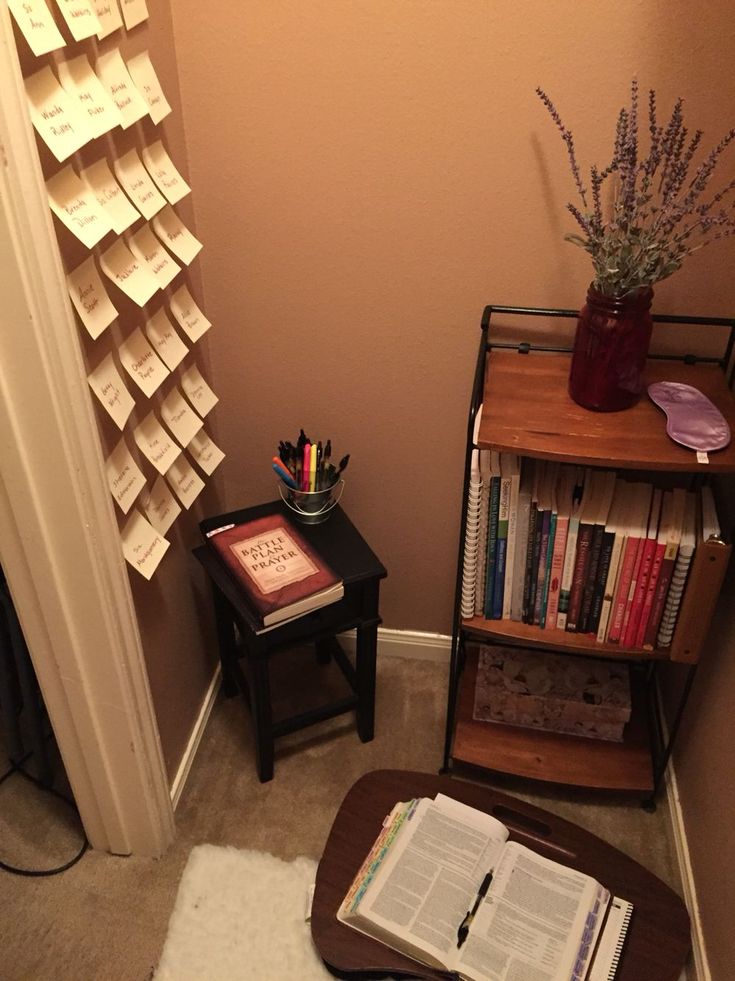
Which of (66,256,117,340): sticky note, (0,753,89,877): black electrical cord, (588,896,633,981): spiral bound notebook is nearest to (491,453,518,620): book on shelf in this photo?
(588,896,633,981): spiral bound notebook

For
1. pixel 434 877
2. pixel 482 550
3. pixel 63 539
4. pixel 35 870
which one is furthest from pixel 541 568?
pixel 35 870

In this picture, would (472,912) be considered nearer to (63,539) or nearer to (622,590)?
(622,590)

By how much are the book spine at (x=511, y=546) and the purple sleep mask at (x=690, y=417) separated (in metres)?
0.27

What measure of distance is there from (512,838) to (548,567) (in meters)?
0.54

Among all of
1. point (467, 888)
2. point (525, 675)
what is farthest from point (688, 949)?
point (525, 675)

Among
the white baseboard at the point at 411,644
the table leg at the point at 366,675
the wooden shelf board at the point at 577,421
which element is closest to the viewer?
the wooden shelf board at the point at 577,421

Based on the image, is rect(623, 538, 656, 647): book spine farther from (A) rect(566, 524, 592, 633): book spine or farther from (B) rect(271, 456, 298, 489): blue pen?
(B) rect(271, 456, 298, 489): blue pen

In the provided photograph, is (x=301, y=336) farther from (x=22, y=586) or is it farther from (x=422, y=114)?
(x=22, y=586)

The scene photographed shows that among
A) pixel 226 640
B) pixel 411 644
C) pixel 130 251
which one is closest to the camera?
pixel 130 251

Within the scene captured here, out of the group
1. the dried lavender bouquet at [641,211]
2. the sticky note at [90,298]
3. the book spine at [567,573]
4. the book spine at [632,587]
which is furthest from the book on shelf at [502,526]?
the sticky note at [90,298]

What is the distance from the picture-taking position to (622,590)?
145cm

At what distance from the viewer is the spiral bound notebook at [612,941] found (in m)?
1.35

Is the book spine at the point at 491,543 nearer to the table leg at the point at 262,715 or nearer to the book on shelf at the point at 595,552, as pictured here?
the book on shelf at the point at 595,552

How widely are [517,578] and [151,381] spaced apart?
743 millimetres
